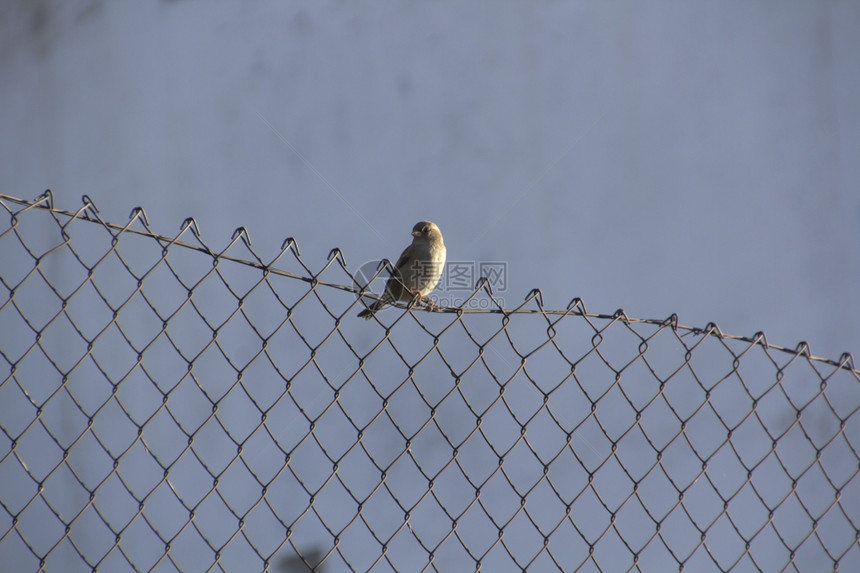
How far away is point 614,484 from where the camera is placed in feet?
13.7

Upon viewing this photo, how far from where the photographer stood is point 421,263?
12.3 feet

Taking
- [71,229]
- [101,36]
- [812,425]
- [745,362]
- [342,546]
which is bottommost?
[342,546]

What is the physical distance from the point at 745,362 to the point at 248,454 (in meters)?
2.76

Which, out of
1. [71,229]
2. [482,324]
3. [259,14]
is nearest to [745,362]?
[482,324]

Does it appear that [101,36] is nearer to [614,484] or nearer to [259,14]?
[259,14]

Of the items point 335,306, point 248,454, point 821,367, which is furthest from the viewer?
point 821,367

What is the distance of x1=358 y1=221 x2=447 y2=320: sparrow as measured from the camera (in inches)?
147

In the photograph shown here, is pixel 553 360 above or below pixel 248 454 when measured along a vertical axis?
above

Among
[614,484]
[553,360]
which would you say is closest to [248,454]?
[553,360]

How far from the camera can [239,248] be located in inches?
157

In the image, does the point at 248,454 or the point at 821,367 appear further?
the point at 821,367

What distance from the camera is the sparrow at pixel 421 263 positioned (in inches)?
147

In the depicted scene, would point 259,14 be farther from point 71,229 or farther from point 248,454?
point 248,454

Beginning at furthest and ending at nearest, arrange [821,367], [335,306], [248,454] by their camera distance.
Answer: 1. [821,367]
2. [335,306]
3. [248,454]
